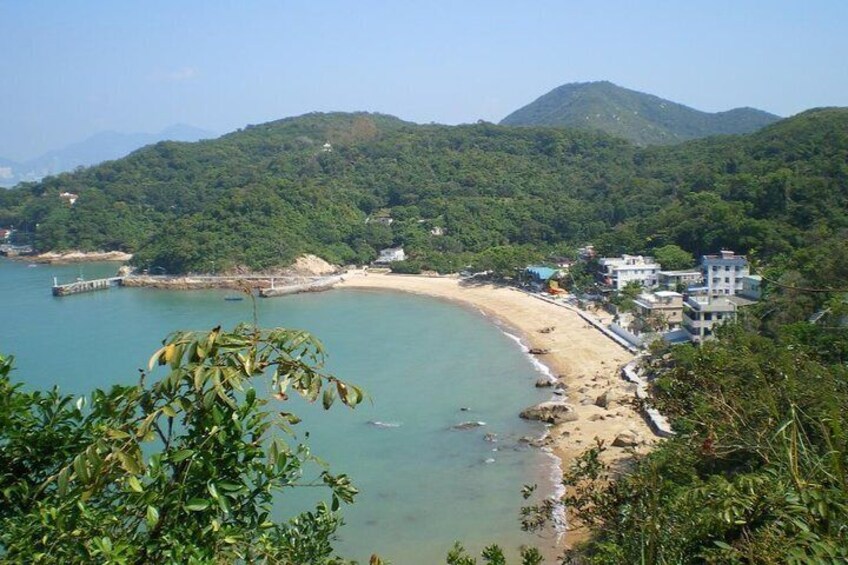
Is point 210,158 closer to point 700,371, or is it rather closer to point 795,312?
point 795,312

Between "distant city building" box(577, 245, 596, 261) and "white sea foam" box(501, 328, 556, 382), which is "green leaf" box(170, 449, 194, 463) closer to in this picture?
"white sea foam" box(501, 328, 556, 382)

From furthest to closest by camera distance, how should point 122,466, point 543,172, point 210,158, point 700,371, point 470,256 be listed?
point 210,158
point 543,172
point 470,256
point 700,371
point 122,466

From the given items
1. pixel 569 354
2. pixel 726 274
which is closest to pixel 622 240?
pixel 726 274

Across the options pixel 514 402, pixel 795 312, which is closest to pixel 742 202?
pixel 795 312

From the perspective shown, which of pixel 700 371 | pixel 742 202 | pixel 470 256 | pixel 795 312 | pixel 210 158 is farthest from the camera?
pixel 210 158

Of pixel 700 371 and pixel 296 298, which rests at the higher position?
pixel 700 371

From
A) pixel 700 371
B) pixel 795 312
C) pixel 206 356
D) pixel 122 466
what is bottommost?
pixel 795 312

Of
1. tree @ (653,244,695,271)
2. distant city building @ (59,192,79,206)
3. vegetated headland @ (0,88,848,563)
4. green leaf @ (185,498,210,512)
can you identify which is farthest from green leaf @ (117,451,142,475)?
distant city building @ (59,192,79,206)
